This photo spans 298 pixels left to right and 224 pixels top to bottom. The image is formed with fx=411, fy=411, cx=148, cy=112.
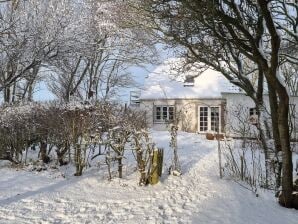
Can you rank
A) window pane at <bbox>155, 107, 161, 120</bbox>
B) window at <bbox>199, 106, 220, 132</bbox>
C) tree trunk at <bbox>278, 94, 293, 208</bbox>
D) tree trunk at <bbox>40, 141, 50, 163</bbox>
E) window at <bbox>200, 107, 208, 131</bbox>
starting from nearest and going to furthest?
1. tree trunk at <bbox>278, 94, 293, 208</bbox>
2. tree trunk at <bbox>40, 141, 50, 163</bbox>
3. window at <bbox>199, 106, 220, 132</bbox>
4. window at <bbox>200, 107, 208, 131</bbox>
5. window pane at <bbox>155, 107, 161, 120</bbox>

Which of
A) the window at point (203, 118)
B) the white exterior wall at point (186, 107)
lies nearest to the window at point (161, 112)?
the white exterior wall at point (186, 107)

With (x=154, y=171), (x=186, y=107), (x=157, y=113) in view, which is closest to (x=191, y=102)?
(x=186, y=107)

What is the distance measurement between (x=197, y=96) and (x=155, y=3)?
21.2m

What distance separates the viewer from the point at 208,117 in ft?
92.3

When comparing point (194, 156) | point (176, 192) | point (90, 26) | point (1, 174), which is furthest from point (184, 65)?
point (90, 26)

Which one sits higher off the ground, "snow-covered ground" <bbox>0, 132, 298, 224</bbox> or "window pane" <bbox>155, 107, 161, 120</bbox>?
"window pane" <bbox>155, 107, 161, 120</bbox>

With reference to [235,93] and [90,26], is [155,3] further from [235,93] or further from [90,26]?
[235,93]

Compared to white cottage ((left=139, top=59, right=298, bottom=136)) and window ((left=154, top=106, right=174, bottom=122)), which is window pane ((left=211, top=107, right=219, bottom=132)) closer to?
white cottage ((left=139, top=59, right=298, bottom=136))

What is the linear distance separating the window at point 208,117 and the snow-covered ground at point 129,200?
695 inches

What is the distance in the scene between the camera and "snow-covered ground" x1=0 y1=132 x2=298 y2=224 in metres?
6.47

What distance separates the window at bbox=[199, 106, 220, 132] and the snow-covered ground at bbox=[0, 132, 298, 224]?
17647 mm

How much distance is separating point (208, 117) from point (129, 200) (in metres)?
20.9

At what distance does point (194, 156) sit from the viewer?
12.9m

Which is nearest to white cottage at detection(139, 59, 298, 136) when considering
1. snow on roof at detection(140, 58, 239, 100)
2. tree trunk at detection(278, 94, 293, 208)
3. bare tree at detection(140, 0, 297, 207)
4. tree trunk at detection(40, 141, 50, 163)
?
snow on roof at detection(140, 58, 239, 100)
